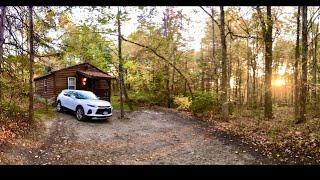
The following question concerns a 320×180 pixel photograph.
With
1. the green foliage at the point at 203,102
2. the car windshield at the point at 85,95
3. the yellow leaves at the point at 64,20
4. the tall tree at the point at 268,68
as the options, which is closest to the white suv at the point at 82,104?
the car windshield at the point at 85,95

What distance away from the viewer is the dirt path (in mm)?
4891

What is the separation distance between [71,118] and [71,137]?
0.43 metres

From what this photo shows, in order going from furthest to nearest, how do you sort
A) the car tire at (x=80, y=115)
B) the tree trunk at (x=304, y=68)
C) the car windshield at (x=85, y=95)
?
1. the tree trunk at (x=304, y=68)
2. the car tire at (x=80, y=115)
3. the car windshield at (x=85, y=95)

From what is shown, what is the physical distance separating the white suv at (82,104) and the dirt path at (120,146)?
192mm

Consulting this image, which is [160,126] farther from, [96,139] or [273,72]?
[273,72]

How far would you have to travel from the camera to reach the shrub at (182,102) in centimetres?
954

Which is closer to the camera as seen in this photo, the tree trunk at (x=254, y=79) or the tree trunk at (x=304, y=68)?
the tree trunk at (x=304, y=68)

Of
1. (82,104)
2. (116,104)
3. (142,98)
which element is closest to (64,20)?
(82,104)

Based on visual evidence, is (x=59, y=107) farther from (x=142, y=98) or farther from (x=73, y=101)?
(x=142, y=98)

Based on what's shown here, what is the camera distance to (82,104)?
5.61 m

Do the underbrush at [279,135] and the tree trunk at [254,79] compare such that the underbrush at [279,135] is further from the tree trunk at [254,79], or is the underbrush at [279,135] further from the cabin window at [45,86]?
the cabin window at [45,86]

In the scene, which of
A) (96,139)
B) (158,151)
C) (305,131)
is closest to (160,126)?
(158,151)
